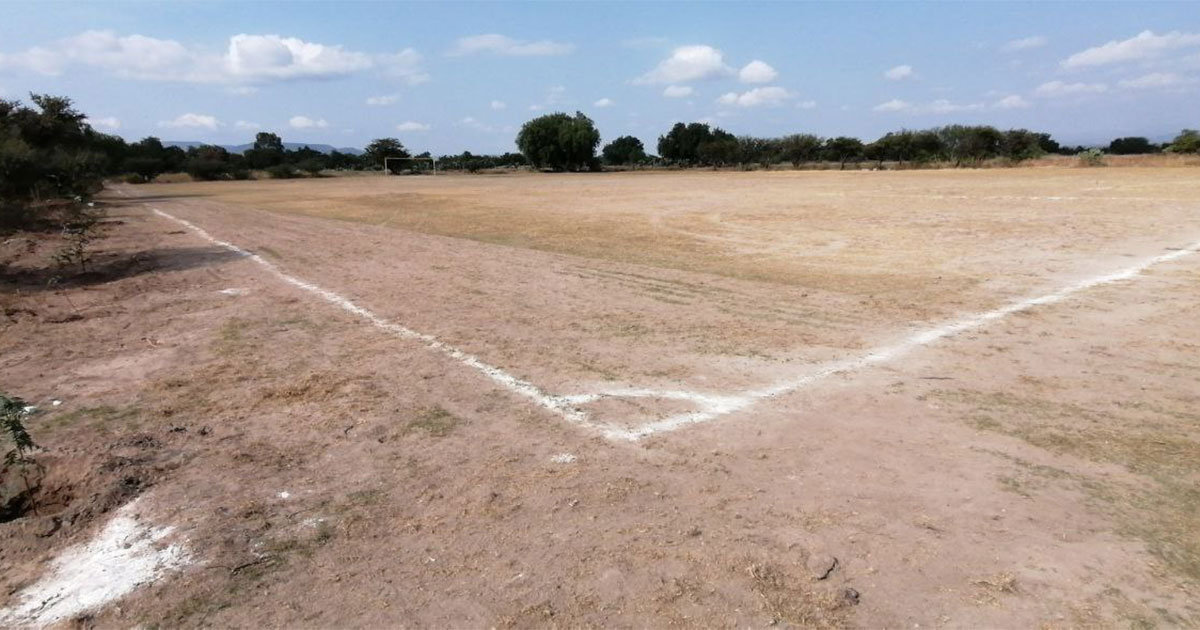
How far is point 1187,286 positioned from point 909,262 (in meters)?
3.71

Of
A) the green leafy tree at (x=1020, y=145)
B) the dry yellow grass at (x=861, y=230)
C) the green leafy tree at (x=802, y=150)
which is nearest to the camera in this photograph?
the dry yellow grass at (x=861, y=230)

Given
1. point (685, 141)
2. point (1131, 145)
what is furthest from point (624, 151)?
point (1131, 145)

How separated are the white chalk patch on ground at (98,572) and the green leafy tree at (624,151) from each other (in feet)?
387

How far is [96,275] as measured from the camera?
12273 mm

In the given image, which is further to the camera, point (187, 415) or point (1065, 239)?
point (1065, 239)

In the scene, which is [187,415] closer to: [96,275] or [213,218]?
[96,275]

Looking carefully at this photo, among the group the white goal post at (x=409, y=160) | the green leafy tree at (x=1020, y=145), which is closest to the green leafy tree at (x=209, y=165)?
the white goal post at (x=409, y=160)

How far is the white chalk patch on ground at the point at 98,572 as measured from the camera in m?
2.91

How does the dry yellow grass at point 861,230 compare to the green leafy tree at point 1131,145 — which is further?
the green leafy tree at point 1131,145

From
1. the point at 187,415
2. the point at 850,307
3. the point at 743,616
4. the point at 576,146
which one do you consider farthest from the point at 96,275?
the point at 576,146

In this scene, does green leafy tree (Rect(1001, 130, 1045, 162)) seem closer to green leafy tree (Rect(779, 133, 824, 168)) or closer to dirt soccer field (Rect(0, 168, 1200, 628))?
green leafy tree (Rect(779, 133, 824, 168))

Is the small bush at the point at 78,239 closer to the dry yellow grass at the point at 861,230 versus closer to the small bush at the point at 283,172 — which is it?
the dry yellow grass at the point at 861,230

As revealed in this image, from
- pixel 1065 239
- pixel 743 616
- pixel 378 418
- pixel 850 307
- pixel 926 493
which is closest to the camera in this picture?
pixel 743 616

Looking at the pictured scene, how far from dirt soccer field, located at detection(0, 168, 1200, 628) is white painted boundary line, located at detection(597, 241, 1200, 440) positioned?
0.12ft
